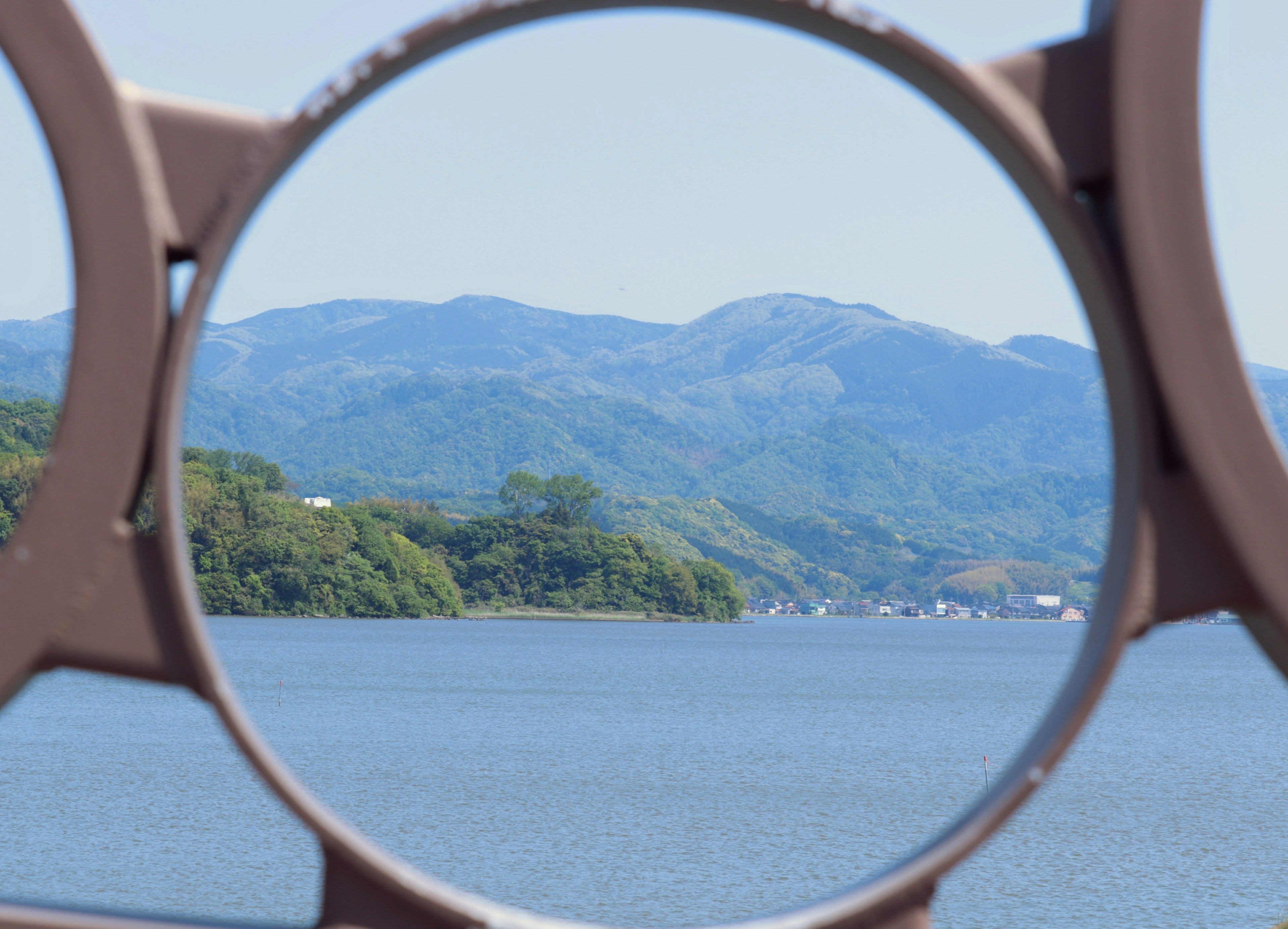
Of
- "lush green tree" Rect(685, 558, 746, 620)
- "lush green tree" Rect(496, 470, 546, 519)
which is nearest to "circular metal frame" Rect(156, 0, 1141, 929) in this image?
"lush green tree" Rect(496, 470, 546, 519)

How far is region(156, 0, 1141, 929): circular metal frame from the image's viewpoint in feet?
8.66

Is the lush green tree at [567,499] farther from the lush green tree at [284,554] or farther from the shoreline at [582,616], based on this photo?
the lush green tree at [284,554]

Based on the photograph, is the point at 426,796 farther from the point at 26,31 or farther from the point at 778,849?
the point at 26,31

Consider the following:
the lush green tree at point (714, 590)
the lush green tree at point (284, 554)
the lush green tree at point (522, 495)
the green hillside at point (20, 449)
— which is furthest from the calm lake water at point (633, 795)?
the lush green tree at point (714, 590)

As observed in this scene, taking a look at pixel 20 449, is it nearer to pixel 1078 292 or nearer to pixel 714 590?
pixel 714 590

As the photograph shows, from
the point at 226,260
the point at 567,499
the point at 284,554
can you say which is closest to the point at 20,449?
the point at 284,554

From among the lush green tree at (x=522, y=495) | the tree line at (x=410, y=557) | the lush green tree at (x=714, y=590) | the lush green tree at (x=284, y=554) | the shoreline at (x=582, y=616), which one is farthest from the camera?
the lush green tree at (x=714, y=590)

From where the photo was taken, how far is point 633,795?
142 feet

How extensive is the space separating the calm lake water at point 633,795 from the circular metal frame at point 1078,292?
7.01m

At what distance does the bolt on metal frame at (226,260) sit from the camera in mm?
2627

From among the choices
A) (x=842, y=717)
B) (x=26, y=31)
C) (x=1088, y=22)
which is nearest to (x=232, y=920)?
(x=26, y=31)

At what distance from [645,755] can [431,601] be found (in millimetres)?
59502

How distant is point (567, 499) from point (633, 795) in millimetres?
80012

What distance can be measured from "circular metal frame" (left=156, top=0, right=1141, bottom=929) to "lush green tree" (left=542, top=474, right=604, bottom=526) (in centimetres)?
11831
